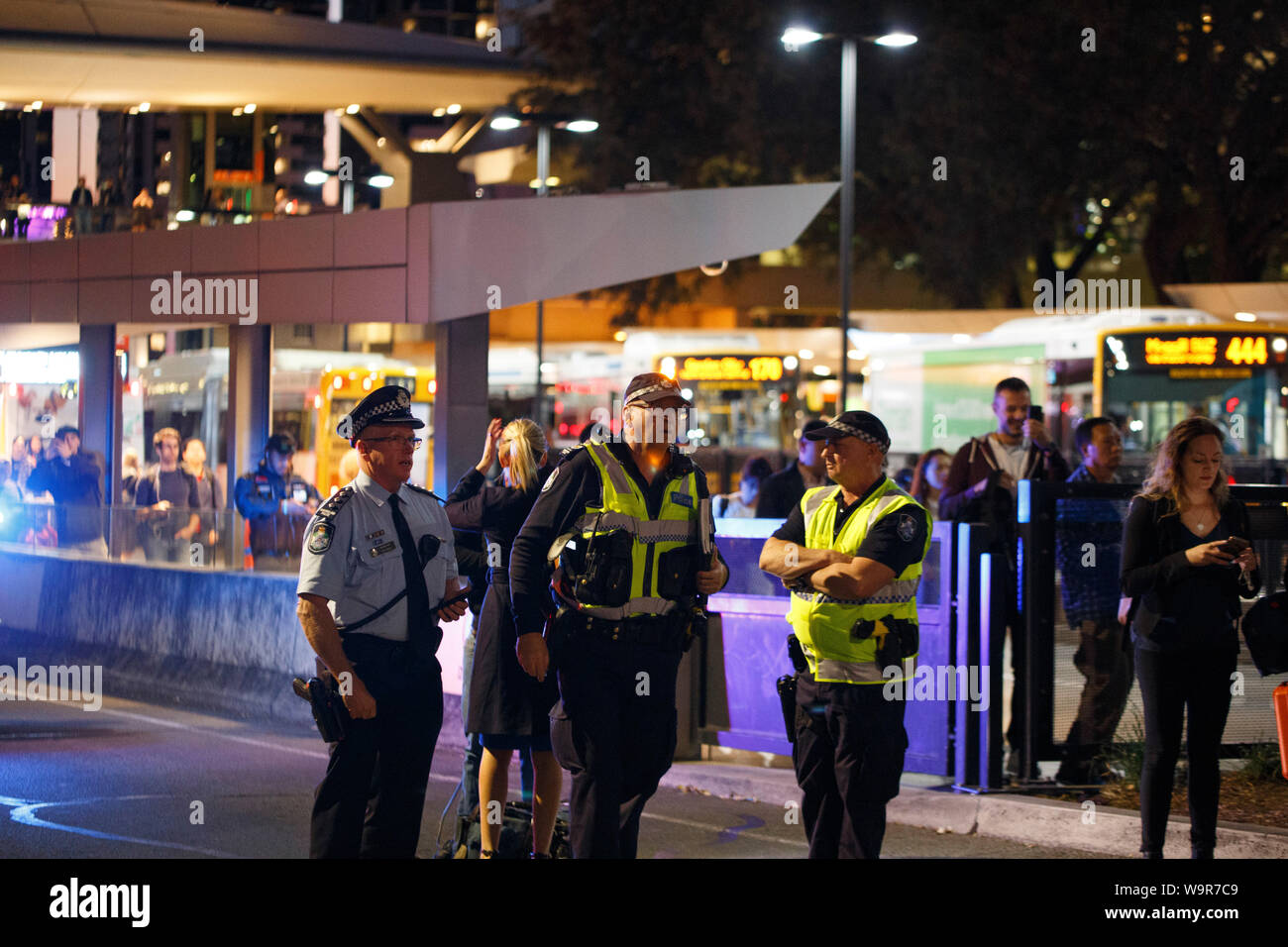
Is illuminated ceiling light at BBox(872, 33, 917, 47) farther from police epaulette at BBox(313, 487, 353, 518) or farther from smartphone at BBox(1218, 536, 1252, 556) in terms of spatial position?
police epaulette at BBox(313, 487, 353, 518)

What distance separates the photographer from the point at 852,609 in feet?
20.0

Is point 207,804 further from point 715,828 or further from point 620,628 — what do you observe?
point 620,628

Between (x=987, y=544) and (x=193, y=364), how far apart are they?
14.9m

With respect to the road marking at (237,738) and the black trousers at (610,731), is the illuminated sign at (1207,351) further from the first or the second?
the black trousers at (610,731)

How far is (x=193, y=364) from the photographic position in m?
21.7

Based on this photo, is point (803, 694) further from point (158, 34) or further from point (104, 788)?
point (158, 34)

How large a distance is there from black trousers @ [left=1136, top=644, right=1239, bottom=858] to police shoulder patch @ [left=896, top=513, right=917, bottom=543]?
5.15 feet

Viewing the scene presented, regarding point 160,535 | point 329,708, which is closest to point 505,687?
point 329,708

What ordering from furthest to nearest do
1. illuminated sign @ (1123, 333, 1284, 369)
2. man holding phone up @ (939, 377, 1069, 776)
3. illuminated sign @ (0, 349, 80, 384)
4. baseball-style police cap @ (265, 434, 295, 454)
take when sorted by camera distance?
1. illuminated sign @ (1123, 333, 1284, 369)
2. illuminated sign @ (0, 349, 80, 384)
3. baseball-style police cap @ (265, 434, 295, 454)
4. man holding phone up @ (939, 377, 1069, 776)

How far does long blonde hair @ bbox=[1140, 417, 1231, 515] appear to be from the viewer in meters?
7.05

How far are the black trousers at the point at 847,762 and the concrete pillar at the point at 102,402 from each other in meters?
14.1

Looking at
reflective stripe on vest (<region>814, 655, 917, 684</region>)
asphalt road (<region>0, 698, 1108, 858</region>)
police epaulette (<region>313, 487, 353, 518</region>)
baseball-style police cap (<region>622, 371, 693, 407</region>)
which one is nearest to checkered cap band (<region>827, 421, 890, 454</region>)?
baseball-style police cap (<region>622, 371, 693, 407</region>)

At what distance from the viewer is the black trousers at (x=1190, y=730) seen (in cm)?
700
